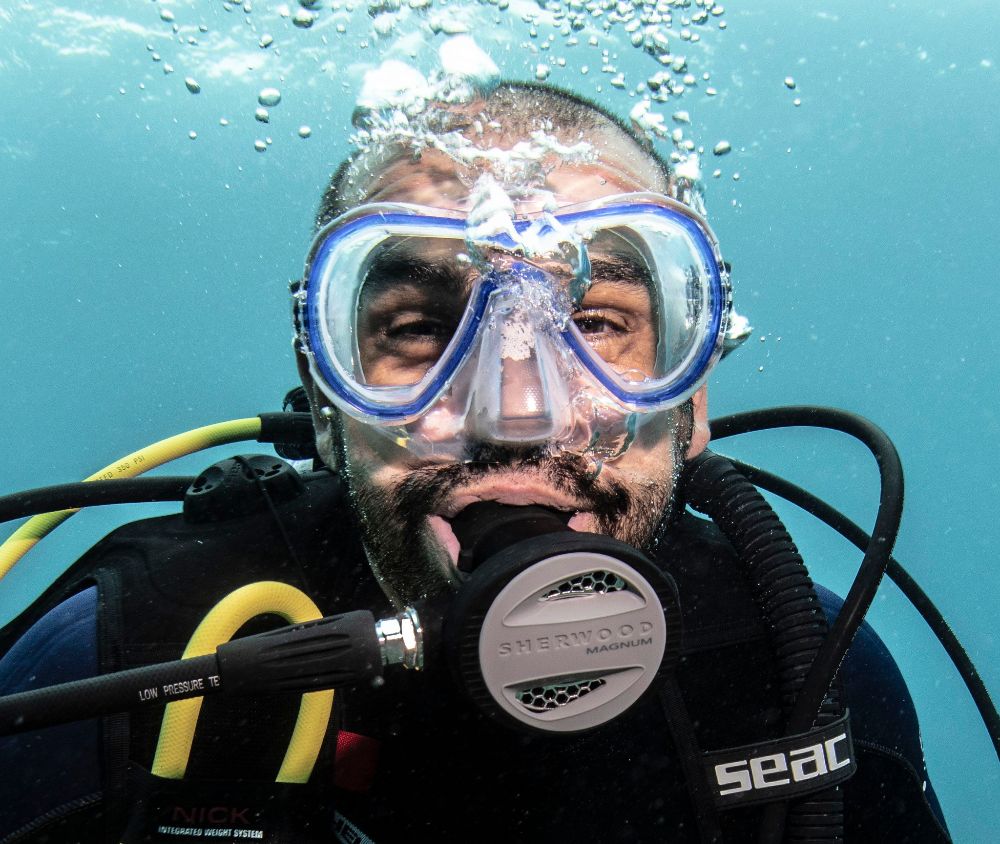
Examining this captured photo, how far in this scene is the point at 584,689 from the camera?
1.46 meters

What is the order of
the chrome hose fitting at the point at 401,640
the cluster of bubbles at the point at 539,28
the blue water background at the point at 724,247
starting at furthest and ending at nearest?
the blue water background at the point at 724,247
the cluster of bubbles at the point at 539,28
the chrome hose fitting at the point at 401,640

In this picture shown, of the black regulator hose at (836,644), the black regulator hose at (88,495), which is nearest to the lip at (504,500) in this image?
the black regulator hose at (836,644)

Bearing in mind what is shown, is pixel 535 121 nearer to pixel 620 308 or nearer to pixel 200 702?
pixel 620 308

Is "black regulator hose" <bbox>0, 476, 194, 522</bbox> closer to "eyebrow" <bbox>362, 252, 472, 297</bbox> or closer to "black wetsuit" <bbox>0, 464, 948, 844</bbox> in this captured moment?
"black wetsuit" <bbox>0, 464, 948, 844</bbox>

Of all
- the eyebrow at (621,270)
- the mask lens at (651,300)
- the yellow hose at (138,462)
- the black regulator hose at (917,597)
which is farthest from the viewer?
the black regulator hose at (917,597)

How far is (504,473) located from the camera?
169 centimetres

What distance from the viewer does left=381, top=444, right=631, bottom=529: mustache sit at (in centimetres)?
170

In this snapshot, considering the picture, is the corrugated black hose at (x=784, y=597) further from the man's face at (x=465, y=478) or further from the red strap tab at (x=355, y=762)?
the red strap tab at (x=355, y=762)

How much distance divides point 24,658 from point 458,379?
1.60 meters

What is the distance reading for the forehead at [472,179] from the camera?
2.10m

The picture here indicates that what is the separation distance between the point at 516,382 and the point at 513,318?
184 millimetres

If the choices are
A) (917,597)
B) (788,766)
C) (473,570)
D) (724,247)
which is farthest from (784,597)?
(724,247)

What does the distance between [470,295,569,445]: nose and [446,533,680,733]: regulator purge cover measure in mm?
368

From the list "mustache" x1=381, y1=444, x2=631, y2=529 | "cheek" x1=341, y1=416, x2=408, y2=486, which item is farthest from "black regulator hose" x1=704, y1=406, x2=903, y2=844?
"cheek" x1=341, y1=416, x2=408, y2=486
